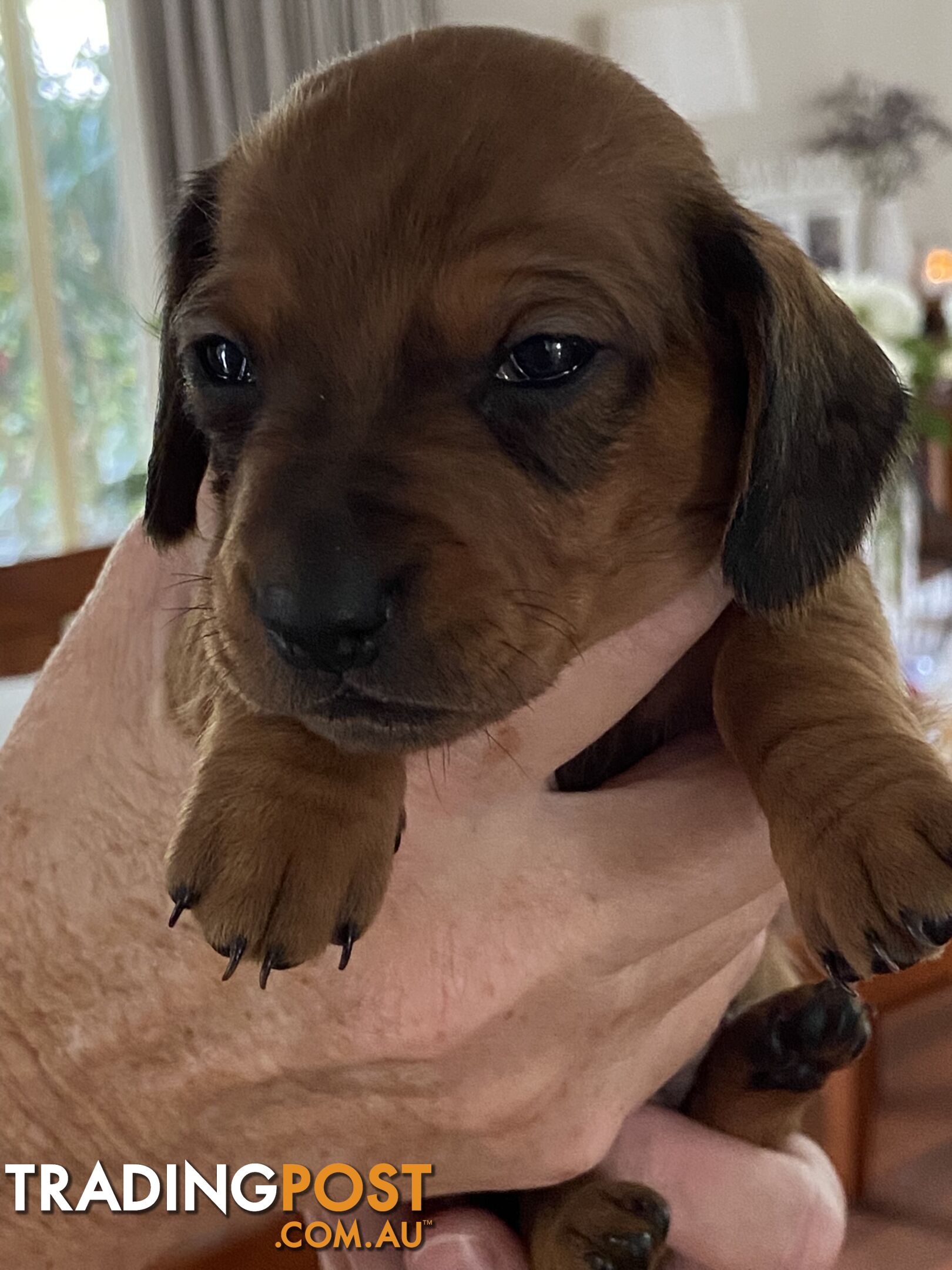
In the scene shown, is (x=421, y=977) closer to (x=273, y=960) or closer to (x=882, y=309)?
(x=273, y=960)

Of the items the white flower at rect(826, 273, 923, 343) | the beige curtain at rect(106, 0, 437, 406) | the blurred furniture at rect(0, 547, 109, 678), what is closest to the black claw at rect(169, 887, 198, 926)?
the blurred furniture at rect(0, 547, 109, 678)

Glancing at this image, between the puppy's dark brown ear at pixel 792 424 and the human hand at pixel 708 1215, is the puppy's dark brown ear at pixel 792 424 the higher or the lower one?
the higher one

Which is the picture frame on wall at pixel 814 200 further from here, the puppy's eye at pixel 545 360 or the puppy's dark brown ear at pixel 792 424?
the puppy's eye at pixel 545 360

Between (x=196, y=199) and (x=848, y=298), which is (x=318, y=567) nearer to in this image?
(x=196, y=199)

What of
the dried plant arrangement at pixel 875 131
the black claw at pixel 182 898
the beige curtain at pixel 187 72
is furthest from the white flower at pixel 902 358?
the dried plant arrangement at pixel 875 131

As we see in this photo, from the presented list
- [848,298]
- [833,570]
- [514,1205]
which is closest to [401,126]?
[833,570]

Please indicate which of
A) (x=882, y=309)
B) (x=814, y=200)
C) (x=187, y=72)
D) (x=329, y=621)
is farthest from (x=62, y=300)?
(x=329, y=621)

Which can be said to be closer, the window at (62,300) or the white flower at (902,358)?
the white flower at (902,358)

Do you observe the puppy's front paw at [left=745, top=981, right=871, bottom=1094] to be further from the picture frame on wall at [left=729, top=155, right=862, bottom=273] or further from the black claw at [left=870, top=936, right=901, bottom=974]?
the picture frame on wall at [left=729, top=155, right=862, bottom=273]
